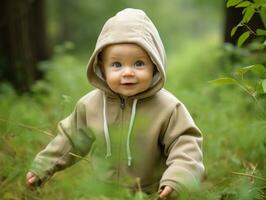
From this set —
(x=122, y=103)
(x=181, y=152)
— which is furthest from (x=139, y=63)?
(x=181, y=152)

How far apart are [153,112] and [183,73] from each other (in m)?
5.88

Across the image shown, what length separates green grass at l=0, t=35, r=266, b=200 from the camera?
2.38 m

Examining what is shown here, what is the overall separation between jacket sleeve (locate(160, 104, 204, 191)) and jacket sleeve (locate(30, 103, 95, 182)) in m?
0.44

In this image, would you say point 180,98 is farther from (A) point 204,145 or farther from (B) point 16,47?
(B) point 16,47

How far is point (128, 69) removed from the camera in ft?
8.95

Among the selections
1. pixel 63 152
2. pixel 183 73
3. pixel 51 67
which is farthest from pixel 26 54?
pixel 63 152

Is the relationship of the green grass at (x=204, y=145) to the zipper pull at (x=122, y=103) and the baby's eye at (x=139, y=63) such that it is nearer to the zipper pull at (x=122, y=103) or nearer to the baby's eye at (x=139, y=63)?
the zipper pull at (x=122, y=103)

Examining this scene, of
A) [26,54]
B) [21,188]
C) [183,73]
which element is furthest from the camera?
[183,73]

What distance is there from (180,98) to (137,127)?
259 centimetres

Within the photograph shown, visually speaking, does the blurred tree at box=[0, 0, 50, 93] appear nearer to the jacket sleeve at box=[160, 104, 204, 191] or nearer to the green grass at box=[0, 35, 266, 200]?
the green grass at box=[0, 35, 266, 200]

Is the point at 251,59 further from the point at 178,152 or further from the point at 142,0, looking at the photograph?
the point at 142,0

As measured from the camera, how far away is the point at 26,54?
23.6 feet

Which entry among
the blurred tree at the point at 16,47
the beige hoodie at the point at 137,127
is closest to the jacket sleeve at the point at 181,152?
the beige hoodie at the point at 137,127

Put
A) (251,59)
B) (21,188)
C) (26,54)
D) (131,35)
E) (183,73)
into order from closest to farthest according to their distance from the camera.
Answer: (131,35)
(21,188)
(251,59)
(26,54)
(183,73)
